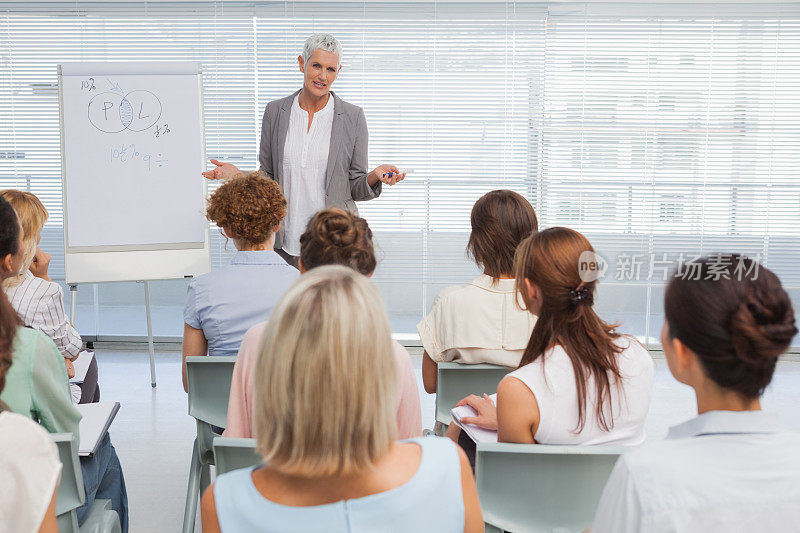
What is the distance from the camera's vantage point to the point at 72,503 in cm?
159

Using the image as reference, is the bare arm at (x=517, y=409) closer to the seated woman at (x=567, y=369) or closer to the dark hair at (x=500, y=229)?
the seated woman at (x=567, y=369)

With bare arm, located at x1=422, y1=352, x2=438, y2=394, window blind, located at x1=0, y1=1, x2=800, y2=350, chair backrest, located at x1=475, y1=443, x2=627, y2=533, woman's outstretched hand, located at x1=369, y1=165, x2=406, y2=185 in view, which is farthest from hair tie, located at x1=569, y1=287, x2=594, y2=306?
window blind, located at x1=0, y1=1, x2=800, y2=350

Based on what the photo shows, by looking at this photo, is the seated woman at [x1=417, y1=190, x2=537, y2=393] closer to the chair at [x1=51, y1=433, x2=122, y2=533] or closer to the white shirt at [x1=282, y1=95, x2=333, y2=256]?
the chair at [x1=51, y1=433, x2=122, y2=533]

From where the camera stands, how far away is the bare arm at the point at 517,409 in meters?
1.57

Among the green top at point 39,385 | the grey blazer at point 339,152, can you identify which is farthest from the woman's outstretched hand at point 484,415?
the grey blazer at point 339,152

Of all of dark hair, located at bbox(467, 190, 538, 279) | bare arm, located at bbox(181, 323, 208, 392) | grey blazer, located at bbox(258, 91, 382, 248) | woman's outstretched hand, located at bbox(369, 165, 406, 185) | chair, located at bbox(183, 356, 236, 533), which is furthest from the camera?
grey blazer, located at bbox(258, 91, 382, 248)

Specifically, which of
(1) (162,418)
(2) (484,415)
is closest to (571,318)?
(2) (484,415)

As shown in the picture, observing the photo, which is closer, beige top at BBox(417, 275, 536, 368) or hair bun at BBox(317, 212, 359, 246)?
hair bun at BBox(317, 212, 359, 246)

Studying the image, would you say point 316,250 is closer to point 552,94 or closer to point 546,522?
point 546,522

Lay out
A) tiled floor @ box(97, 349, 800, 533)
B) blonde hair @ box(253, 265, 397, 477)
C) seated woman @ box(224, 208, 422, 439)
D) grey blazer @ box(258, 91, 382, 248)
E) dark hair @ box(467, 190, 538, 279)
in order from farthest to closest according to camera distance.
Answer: grey blazer @ box(258, 91, 382, 248), tiled floor @ box(97, 349, 800, 533), dark hair @ box(467, 190, 538, 279), seated woman @ box(224, 208, 422, 439), blonde hair @ box(253, 265, 397, 477)

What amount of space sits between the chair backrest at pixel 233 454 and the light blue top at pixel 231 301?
2.39ft

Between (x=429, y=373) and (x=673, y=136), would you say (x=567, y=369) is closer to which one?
(x=429, y=373)

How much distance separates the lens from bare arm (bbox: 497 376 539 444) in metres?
1.57

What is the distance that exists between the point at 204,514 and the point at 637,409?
102 centimetres
